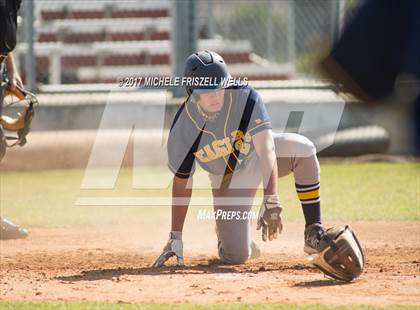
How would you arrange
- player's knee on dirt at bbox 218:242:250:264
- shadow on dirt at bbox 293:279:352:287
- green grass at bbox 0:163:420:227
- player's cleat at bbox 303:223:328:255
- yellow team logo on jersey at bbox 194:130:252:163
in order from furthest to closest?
green grass at bbox 0:163:420:227
player's knee on dirt at bbox 218:242:250:264
yellow team logo on jersey at bbox 194:130:252:163
player's cleat at bbox 303:223:328:255
shadow on dirt at bbox 293:279:352:287

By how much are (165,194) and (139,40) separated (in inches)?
343

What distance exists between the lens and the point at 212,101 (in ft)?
19.1

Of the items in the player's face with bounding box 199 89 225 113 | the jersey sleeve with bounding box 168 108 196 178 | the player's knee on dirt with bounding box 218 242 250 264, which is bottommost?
the player's knee on dirt with bounding box 218 242 250 264

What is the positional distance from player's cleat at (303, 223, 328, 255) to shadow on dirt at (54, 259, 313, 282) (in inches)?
11.8

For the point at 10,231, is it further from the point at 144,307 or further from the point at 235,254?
the point at 144,307

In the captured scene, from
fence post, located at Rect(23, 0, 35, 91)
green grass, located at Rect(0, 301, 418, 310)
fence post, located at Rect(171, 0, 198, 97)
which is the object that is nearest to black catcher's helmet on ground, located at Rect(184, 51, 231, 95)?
green grass, located at Rect(0, 301, 418, 310)

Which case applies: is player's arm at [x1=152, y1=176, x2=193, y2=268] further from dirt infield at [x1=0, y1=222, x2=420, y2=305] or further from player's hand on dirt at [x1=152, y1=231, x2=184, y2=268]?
dirt infield at [x1=0, y1=222, x2=420, y2=305]

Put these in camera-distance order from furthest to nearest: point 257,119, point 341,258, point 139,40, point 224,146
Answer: point 139,40, point 224,146, point 257,119, point 341,258

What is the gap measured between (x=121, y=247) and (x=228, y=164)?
144 cm

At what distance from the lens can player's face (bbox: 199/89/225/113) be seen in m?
5.78

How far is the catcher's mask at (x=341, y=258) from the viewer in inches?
207

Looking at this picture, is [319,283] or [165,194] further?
[165,194]

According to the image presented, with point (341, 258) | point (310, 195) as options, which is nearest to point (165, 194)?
point (310, 195)

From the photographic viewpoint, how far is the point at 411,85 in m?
2.31
